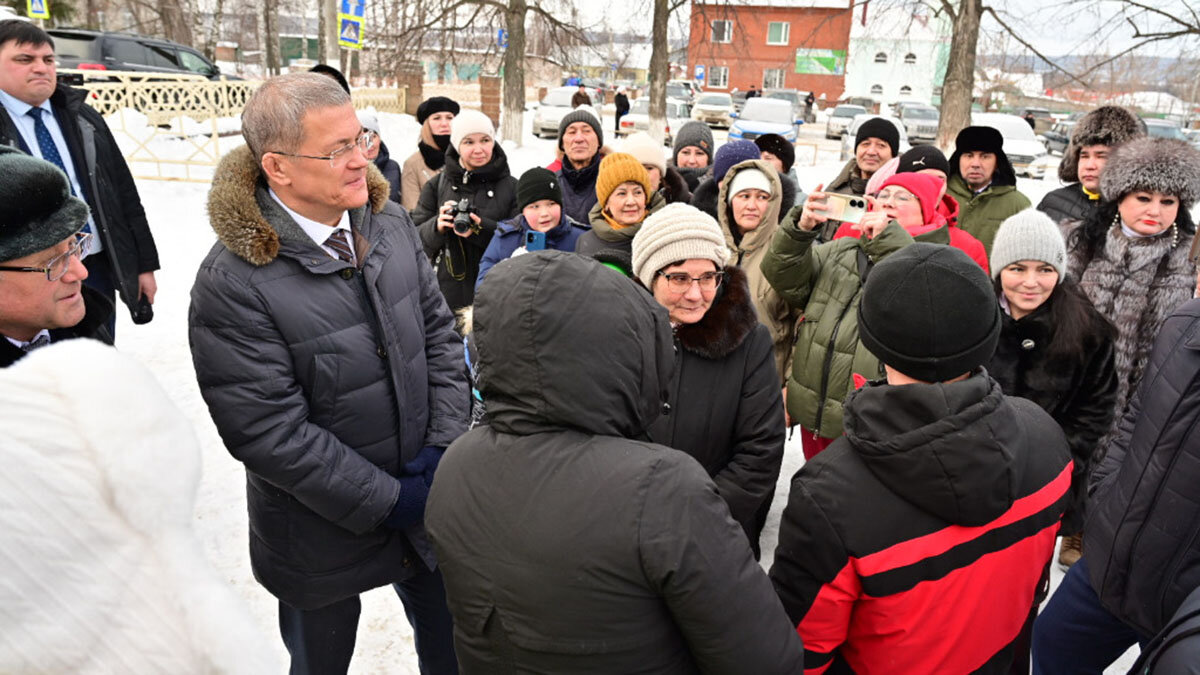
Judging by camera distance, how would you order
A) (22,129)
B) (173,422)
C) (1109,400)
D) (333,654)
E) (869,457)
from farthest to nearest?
1. (22,129)
2. (1109,400)
3. (333,654)
4. (869,457)
5. (173,422)

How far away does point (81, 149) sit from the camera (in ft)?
12.2

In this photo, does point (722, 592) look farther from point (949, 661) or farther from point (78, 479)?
point (78, 479)

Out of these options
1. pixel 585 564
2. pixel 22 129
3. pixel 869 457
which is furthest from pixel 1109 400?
pixel 22 129

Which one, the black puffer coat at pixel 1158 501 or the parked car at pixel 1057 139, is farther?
the parked car at pixel 1057 139

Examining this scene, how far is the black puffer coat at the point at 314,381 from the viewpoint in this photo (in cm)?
193

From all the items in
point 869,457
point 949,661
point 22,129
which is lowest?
point 949,661

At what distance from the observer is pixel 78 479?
3.04ft

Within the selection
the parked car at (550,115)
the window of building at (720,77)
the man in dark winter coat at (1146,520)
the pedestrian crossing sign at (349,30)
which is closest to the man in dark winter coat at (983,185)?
the man in dark winter coat at (1146,520)

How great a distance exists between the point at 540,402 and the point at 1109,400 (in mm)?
2457

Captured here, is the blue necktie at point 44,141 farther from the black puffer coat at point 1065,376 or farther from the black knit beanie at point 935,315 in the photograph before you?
the black puffer coat at point 1065,376

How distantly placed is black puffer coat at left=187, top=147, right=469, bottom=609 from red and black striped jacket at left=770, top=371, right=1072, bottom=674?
1174 mm

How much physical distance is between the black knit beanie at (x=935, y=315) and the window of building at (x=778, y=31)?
1961 inches

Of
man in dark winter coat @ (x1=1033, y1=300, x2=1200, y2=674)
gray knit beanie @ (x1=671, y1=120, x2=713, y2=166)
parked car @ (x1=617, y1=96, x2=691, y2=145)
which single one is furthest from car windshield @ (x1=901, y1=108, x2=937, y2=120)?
man in dark winter coat @ (x1=1033, y1=300, x2=1200, y2=674)

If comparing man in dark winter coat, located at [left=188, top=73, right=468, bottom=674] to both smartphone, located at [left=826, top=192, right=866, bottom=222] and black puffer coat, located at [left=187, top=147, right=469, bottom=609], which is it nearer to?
black puffer coat, located at [left=187, top=147, right=469, bottom=609]
